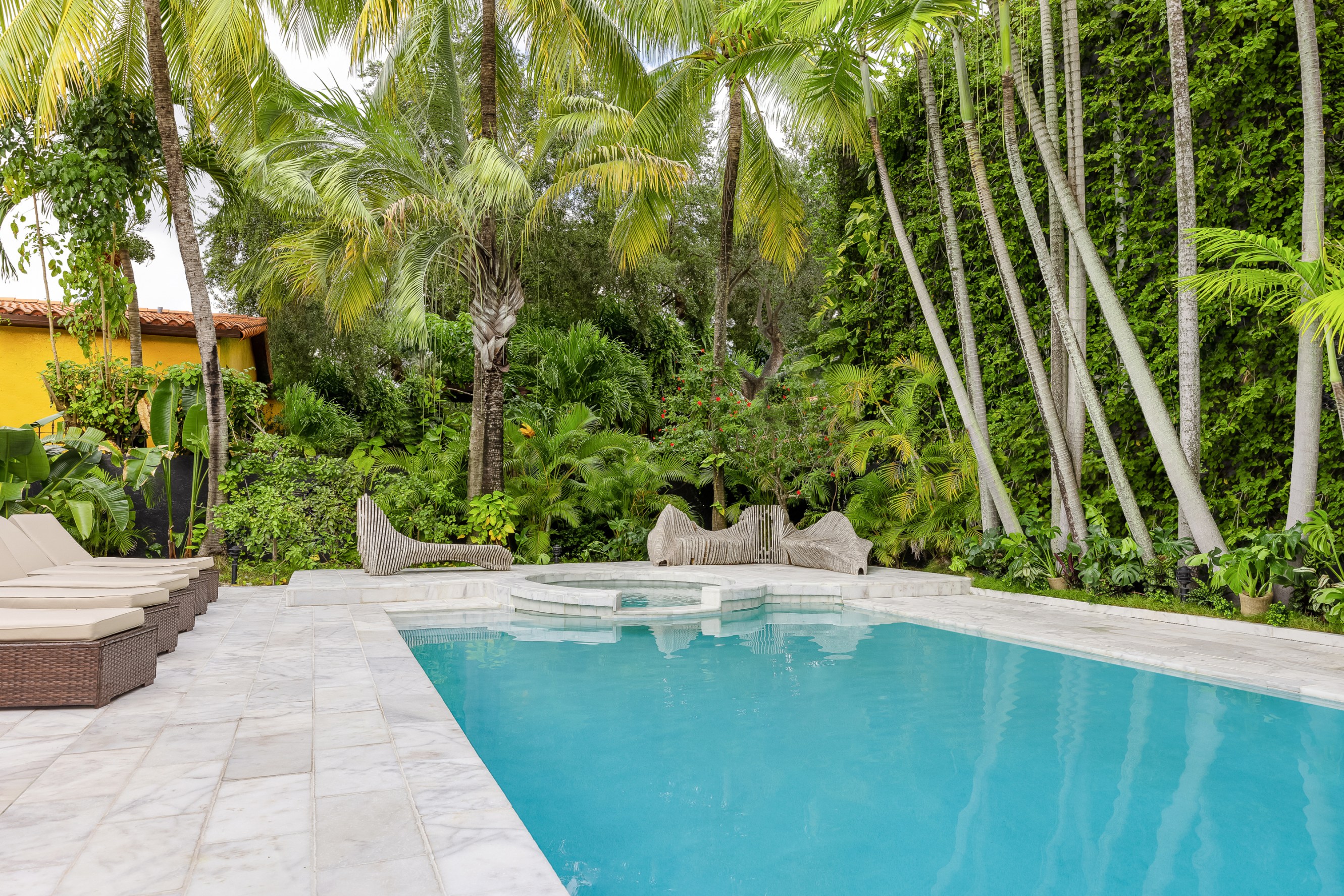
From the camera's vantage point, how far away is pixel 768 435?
12672 millimetres

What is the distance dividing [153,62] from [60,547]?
22.4 feet

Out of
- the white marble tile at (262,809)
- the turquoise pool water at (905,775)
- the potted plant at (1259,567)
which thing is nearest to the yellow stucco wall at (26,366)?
the turquoise pool water at (905,775)

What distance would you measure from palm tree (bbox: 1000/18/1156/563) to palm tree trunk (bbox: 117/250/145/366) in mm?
12716

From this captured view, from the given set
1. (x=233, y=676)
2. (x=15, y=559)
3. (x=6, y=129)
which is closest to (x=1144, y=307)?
(x=233, y=676)

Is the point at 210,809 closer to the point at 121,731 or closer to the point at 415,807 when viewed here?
the point at 415,807

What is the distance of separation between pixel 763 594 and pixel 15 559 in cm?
705

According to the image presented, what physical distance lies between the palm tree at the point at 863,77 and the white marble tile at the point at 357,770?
8.11 metres

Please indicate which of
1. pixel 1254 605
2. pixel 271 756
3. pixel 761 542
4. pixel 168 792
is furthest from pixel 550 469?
pixel 168 792

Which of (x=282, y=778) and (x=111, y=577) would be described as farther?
(x=111, y=577)

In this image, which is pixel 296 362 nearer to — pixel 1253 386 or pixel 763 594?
pixel 763 594

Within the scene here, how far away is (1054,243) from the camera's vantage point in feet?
31.2

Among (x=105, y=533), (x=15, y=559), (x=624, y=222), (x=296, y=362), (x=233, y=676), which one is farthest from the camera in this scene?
(x=296, y=362)

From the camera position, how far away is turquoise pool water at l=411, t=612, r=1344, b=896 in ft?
10.3

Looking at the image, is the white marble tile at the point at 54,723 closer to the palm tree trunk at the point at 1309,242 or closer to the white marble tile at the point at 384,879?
the white marble tile at the point at 384,879
